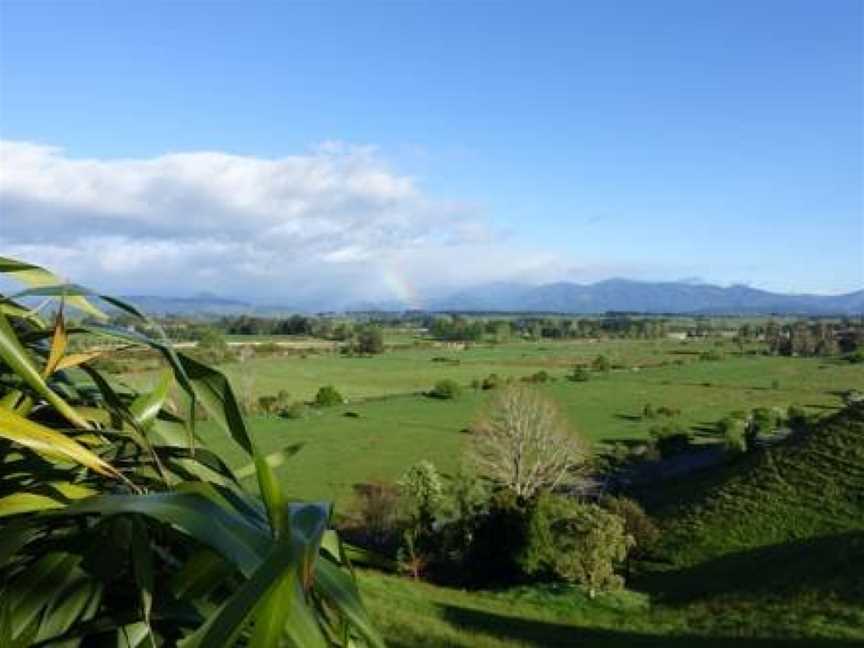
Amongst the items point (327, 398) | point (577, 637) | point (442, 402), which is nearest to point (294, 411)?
point (327, 398)

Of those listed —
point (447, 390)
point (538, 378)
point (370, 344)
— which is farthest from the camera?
point (370, 344)

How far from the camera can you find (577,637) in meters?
20.9

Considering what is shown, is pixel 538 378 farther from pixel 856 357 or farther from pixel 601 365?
pixel 856 357

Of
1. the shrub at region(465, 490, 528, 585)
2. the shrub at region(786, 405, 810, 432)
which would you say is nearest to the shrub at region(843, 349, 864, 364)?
the shrub at region(786, 405, 810, 432)

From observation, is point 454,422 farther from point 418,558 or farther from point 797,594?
point 797,594

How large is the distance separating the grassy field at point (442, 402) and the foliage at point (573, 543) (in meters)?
10.4

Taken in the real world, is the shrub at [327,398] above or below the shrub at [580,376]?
below

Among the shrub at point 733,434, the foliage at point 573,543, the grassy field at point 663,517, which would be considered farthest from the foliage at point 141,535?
the shrub at point 733,434

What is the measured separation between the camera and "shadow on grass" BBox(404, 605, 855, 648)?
1950 cm

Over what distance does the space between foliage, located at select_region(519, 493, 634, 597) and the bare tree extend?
1183 centimetres

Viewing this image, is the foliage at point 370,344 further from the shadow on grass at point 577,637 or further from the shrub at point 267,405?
the shadow on grass at point 577,637

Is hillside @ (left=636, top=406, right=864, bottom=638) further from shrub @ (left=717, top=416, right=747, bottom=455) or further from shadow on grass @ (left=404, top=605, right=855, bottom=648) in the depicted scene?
shrub @ (left=717, top=416, right=747, bottom=455)

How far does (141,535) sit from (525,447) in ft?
155

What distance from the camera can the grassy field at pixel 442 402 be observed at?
58594mm
